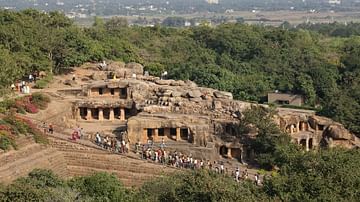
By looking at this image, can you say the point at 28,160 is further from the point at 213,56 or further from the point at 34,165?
the point at 213,56

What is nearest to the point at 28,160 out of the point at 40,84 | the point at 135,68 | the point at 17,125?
the point at 17,125

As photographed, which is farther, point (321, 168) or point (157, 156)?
point (157, 156)

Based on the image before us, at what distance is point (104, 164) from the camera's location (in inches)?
1395

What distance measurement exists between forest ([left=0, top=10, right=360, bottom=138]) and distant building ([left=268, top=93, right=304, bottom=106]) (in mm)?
703

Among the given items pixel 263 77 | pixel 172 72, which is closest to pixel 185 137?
pixel 172 72

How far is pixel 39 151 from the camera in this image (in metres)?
34.8

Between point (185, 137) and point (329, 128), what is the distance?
32.6ft

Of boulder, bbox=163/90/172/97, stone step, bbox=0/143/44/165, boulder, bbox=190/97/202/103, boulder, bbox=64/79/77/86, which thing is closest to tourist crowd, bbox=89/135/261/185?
stone step, bbox=0/143/44/165

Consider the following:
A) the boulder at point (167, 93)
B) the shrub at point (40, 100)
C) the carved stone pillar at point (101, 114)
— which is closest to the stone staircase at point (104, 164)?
the shrub at point (40, 100)

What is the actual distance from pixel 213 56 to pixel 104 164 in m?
39.6

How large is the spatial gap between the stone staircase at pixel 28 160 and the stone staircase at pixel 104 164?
500 millimetres

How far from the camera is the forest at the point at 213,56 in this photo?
4838 centimetres

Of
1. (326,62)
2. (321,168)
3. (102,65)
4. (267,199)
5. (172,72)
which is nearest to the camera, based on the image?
(267,199)

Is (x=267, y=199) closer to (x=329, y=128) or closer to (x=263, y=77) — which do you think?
(x=329, y=128)
